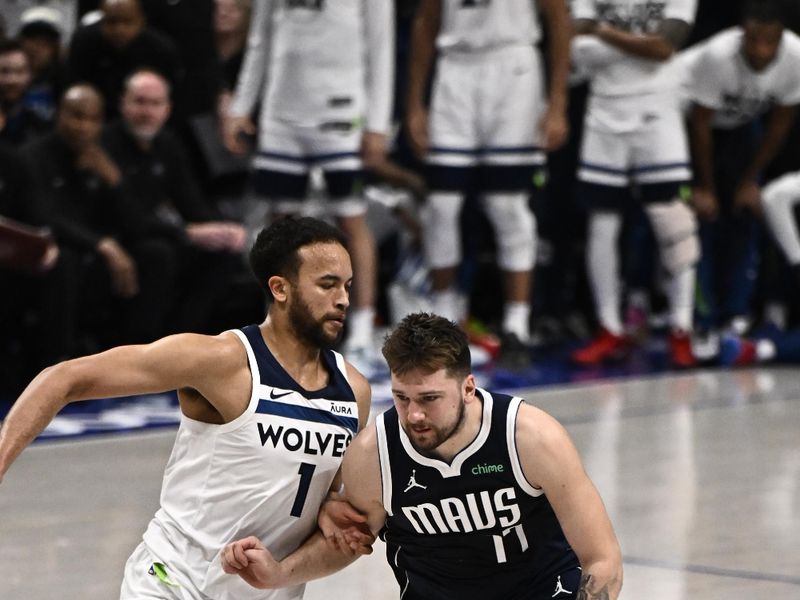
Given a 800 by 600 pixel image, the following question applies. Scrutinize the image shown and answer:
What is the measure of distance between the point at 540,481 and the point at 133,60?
5.93 meters

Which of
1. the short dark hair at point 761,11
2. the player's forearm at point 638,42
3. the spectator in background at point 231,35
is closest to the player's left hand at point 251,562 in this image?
the player's forearm at point 638,42

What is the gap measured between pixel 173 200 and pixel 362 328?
1247mm

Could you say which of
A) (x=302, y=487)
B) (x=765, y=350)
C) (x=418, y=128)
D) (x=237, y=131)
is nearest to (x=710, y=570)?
(x=302, y=487)

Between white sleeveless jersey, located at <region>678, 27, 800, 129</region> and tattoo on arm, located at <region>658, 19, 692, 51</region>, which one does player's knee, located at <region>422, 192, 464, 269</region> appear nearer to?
tattoo on arm, located at <region>658, 19, 692, 51</region>

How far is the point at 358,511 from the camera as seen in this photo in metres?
4.00

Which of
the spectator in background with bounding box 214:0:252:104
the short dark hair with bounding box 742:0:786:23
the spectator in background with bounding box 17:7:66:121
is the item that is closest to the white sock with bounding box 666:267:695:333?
the short dark hair with bounding box 742:0:786:23

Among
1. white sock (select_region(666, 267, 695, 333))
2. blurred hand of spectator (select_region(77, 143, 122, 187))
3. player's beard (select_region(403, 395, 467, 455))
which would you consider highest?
player's beard (select_region(403, 395, 467, 455))

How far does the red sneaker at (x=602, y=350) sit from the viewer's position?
10227 mm

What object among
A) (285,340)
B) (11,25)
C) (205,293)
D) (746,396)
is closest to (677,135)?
(746,396)

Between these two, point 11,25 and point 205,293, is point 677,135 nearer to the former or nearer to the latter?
point 205,293

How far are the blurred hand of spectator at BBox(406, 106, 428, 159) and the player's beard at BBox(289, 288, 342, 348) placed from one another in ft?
18.5

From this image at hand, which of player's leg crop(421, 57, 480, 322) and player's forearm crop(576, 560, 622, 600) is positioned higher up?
player's forearm crop(576, 560, 622, 600)

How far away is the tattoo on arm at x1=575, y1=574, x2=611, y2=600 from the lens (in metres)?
3.69

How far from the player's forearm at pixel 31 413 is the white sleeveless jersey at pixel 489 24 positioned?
20.0 ft
